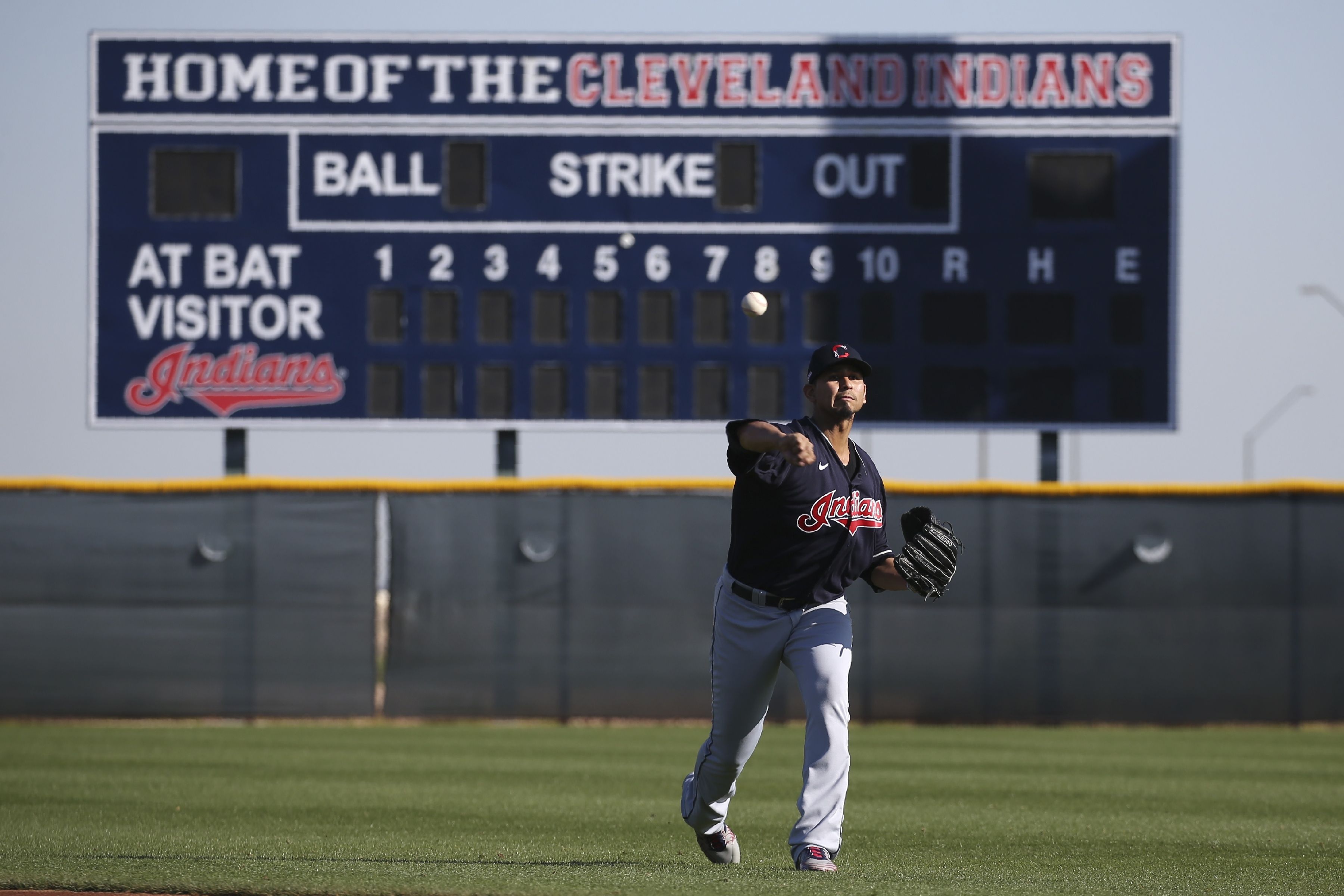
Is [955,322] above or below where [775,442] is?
above

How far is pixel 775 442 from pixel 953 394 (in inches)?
375

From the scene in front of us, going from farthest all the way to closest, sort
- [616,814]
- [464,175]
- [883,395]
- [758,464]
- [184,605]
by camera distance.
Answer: [464,175] < [883,395] < [184,605] < [616,814] < [758,464]

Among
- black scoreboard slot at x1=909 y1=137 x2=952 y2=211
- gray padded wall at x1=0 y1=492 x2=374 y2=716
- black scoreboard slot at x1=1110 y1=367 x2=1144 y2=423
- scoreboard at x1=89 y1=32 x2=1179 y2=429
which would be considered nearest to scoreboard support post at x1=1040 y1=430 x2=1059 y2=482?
scoreboard at x1=89 y1=32 x2=1179 y2=429

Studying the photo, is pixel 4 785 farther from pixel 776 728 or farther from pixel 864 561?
pixel 776 728

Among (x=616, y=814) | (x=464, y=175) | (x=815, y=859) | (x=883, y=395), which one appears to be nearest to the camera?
(x=815, y=859)

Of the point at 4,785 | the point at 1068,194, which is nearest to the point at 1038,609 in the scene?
the point at 1068,194

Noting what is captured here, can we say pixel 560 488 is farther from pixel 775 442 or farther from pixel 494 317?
pixel 775 442

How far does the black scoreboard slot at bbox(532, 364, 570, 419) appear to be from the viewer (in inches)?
543

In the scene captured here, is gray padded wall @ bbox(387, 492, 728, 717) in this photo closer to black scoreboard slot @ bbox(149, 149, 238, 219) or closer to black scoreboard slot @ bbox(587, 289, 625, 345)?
black scoreboard slot @ bbox(587, 289, 625, 345)

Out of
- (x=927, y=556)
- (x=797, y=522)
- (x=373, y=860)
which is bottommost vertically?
(x=373, y=860)

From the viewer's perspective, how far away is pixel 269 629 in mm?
12805

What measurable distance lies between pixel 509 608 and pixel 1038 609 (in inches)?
165

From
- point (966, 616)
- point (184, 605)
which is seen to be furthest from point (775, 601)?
point (184, 605)

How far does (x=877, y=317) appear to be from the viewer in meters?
13.8
